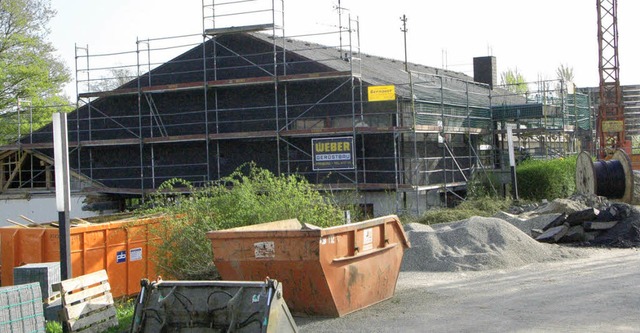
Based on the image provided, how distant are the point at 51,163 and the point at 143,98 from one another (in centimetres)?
513

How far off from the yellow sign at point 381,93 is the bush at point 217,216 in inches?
439

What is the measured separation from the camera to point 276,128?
27922mm

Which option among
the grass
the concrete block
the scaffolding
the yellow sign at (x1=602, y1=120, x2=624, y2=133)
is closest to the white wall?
the scaffolding

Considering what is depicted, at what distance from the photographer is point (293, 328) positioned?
366 inches

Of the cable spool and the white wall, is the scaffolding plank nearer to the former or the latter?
the white wall

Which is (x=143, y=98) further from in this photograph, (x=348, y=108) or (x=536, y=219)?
(x=536, y=219)

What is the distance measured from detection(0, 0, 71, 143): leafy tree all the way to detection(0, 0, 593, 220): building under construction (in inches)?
314

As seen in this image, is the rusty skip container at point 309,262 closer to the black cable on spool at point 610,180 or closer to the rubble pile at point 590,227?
the rubble pile at point 590,227

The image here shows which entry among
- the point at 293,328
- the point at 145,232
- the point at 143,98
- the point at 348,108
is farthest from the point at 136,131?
the point at 293,328

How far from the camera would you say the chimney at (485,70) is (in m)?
45.3

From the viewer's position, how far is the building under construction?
26.8 metres

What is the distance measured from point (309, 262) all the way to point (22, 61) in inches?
1359

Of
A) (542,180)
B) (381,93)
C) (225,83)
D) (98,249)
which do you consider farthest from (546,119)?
(98,249)

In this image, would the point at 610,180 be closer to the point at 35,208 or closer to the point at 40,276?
the point at 40,276
